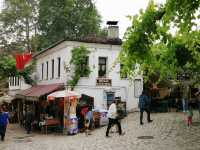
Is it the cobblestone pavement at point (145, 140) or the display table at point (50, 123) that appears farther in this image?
the display table at point (50, 123)

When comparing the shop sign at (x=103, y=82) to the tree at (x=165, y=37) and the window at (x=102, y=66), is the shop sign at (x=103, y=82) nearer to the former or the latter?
the window at (x=102, y=66)

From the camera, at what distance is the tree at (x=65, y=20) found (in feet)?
161

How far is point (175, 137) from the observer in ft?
60.1

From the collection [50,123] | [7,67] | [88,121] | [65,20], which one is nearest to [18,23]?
[65,20]

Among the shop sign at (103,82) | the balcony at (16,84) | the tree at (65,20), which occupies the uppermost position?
the tree at (65,20)

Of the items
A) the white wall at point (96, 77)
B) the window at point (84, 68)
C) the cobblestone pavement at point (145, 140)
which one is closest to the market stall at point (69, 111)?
the cobblestone pavement at point (145, 140)

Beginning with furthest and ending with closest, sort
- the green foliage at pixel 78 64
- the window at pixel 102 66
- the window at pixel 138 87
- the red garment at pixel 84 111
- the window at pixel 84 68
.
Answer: the window at pixel 138 87 < the window at pixel 102 66 < the window at pixel 84 68 < the green foliage at pixel 78 64 < the red garment at pixel 84 111

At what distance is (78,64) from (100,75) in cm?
256

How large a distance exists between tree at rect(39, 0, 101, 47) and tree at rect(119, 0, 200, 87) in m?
34.3

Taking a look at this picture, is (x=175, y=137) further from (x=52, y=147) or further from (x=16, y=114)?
(x=16, y=114)

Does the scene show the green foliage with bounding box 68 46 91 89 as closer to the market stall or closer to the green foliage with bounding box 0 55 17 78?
the market stall

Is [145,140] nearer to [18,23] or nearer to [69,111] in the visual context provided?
[69,111]

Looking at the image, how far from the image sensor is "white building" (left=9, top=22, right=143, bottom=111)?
3039 centimetres

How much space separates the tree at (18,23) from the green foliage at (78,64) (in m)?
24.1
